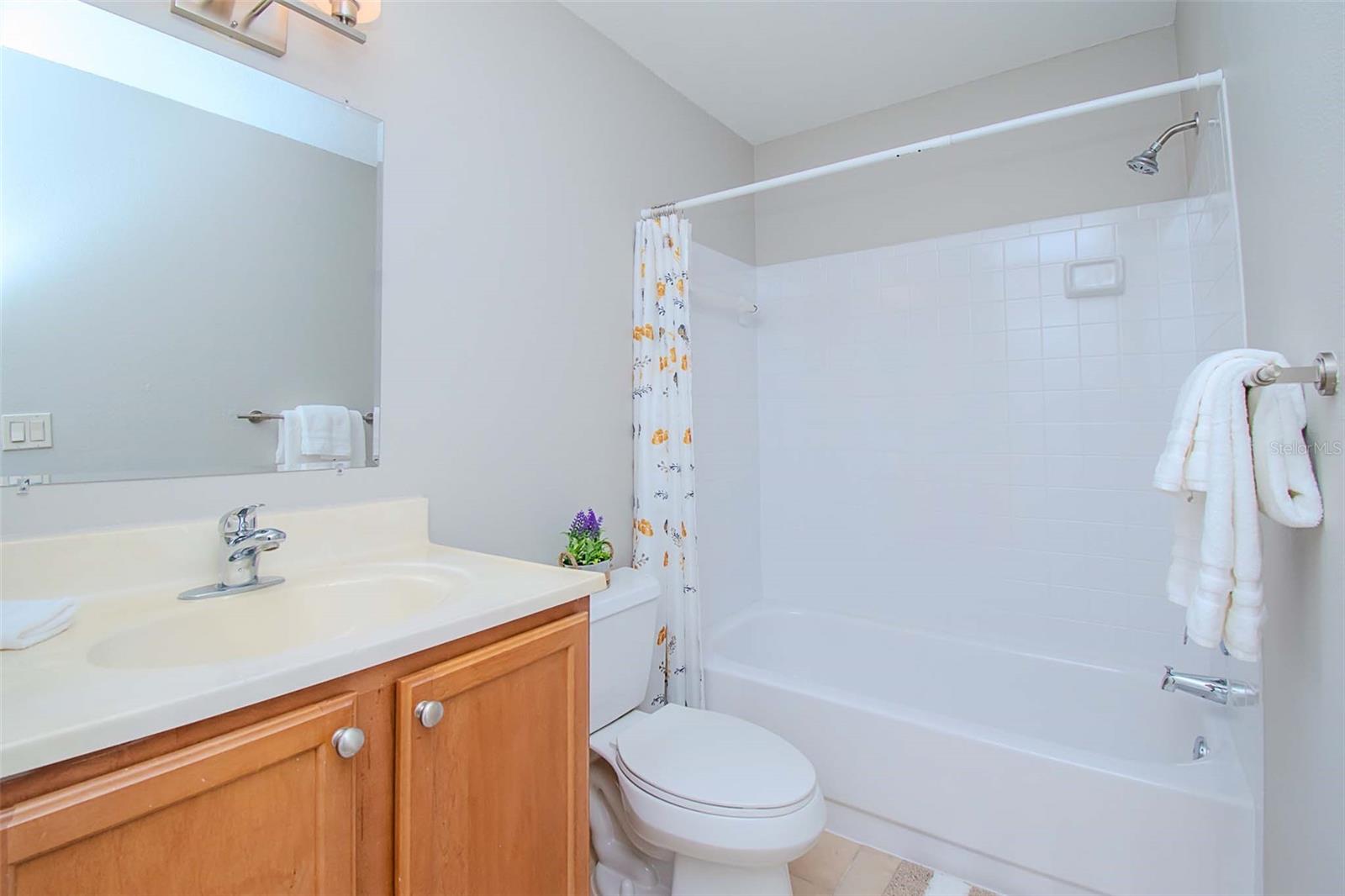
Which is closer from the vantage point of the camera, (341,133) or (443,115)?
(341,133)

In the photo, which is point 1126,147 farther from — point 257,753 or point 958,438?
point 257,753

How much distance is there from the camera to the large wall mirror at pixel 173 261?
94cm

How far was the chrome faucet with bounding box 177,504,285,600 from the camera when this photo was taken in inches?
40.5

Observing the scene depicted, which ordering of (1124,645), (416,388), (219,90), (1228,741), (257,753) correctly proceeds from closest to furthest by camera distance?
(257,753)
(219,90)
(416,388)
(1228,741)
(1124,645)

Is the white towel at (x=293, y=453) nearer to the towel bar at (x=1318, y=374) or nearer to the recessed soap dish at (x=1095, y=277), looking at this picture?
the towel bar at (x=1318, y=374)

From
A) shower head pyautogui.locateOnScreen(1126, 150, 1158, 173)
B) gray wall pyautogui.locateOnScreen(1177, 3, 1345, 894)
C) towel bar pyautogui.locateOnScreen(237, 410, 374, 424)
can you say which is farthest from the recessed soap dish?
towel bar pyautogui.locateOnScreen(237, 410, 374, 424)

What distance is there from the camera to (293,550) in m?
1.17

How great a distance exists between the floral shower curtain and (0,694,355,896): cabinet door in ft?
4.37

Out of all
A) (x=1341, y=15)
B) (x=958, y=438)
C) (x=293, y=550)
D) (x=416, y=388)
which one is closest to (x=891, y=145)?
(x=958, y=438)

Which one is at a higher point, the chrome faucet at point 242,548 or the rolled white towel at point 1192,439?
the rolled white towel at point 1192,439

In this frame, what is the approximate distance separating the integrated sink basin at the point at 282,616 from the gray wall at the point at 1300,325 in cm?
126

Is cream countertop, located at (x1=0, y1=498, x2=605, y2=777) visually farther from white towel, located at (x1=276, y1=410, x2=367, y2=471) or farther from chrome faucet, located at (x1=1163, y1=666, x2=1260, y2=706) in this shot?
chrome faucet, located at (x1=1163, y1=666, x2=1260, y2=706)

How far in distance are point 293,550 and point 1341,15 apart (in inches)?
67.2

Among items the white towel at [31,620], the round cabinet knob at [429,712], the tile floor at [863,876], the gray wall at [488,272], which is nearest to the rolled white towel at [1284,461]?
the round cabinet knob at [429,712]
